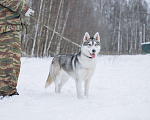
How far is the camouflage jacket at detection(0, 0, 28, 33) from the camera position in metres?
3.08

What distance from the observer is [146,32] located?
2986cm

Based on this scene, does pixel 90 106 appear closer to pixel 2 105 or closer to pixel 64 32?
pixel 2 105

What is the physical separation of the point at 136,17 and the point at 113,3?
4.10 metres

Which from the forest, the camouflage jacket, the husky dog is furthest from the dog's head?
the forest

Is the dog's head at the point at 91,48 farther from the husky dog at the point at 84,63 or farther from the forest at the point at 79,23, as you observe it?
the forest at the point at 79,23

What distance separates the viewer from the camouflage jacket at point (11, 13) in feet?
10.1

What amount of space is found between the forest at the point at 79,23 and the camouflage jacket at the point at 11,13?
11226 millimetres

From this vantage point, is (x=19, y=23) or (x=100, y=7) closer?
(x=19, y=23)

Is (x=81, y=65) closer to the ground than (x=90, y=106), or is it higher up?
higher up

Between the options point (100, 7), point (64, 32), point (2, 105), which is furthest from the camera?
point (100, 7)

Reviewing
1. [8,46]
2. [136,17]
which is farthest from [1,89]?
[136,17]

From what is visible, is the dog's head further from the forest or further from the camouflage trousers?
the forest

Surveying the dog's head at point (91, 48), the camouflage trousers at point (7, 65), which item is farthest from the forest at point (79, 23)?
the camouflage trousers at point (7, 65)

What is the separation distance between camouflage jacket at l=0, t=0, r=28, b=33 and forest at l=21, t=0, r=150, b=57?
11.2 m
